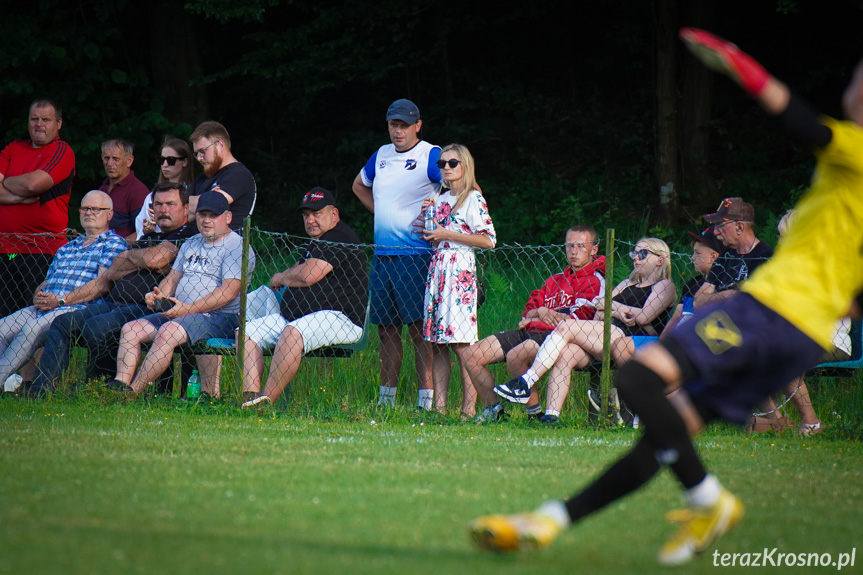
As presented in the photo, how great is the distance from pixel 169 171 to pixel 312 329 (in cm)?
234

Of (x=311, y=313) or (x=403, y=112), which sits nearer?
(x=311, y=313)

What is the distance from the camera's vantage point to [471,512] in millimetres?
4266

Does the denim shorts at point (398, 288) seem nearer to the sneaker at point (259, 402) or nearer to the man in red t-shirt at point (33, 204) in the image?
the sneaker at point (259, 402)

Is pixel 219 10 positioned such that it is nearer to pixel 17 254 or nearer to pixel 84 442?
pixel 17 254

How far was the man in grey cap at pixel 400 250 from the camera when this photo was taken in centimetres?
785

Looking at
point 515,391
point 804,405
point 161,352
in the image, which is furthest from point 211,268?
point 804,405

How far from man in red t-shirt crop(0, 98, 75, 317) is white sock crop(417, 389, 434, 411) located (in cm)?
336

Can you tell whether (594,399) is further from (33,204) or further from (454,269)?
(33,204)

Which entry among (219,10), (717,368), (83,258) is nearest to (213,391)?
(83,258)

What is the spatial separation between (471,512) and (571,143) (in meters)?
13.1

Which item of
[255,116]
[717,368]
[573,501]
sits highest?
[255,116]

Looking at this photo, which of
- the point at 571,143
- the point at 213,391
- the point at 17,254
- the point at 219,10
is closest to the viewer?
the point at 213,391

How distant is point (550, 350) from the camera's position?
23.6 feet

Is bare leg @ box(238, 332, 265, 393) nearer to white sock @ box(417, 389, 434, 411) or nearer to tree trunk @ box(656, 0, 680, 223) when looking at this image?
white sock @ box(417, 389, 434, 411)
